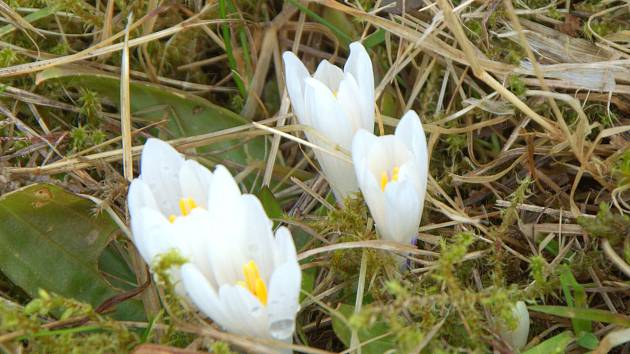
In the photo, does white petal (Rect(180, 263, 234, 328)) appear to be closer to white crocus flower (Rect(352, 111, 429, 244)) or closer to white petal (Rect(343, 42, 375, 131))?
white crocus flower (Rect(352, 111, 429, 244))

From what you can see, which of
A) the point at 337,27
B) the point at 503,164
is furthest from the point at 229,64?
the point at 503,164

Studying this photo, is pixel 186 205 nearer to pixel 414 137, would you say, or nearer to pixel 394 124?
pixel 414 137

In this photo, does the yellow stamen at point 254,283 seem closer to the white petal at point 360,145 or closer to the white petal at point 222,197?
the white petal at point 222,197

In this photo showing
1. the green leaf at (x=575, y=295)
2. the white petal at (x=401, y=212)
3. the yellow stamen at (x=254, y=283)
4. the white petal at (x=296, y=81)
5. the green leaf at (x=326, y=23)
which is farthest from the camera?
the green leaf at (x=326, y=23)

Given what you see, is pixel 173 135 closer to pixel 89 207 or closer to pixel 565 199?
pixel 89 207

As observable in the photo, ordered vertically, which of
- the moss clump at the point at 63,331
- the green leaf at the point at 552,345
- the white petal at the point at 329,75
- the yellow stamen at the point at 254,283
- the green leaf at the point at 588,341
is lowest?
the green leaf at the point at 588,341

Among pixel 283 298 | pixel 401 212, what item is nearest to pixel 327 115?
pixel 401 212

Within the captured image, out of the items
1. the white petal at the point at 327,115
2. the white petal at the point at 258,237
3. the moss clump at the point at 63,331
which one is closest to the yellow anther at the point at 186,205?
the white petal at the point at 258,237
